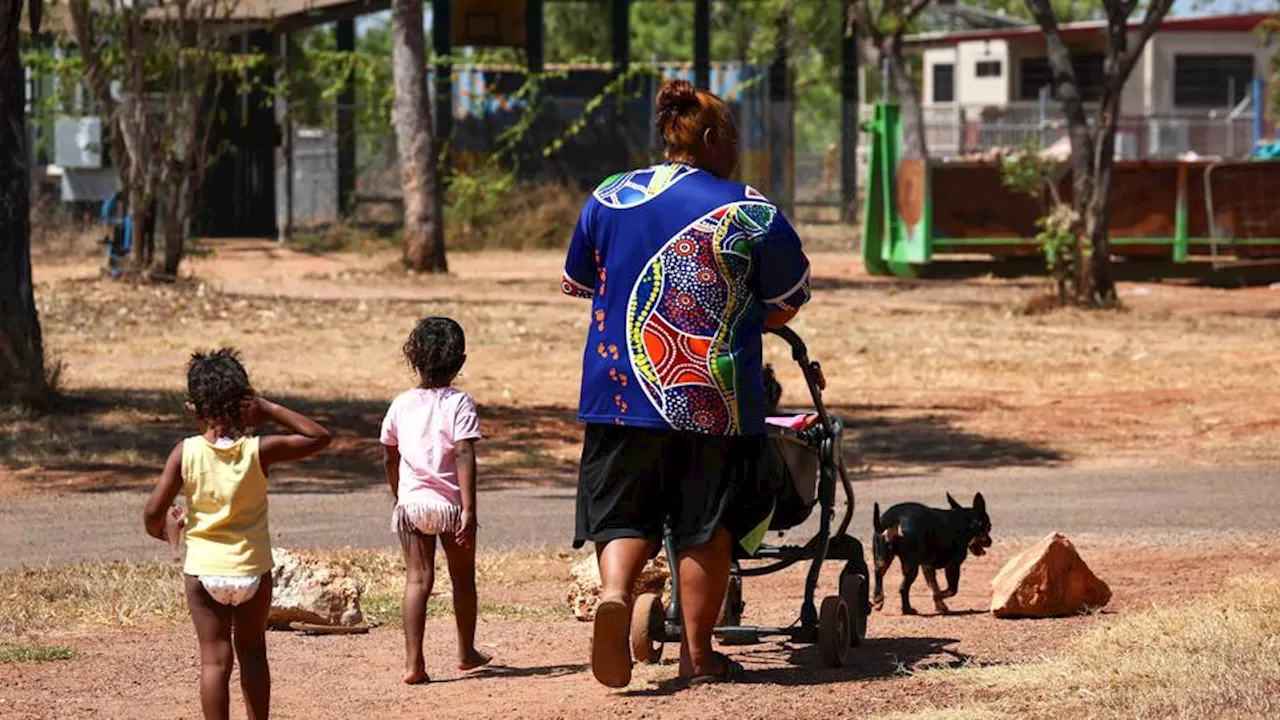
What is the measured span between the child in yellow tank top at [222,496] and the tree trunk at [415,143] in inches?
854

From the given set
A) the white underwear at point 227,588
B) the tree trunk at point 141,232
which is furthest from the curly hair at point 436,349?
the tree trunk at point 141,232

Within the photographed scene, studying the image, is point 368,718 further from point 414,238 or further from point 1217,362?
point 414,238

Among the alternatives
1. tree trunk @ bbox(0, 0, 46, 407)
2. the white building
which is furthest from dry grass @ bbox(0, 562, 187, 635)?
the white building

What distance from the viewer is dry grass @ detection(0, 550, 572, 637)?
8.11 m

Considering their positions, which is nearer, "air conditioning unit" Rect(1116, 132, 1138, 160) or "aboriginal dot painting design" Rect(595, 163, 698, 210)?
"aboriginal dot painting design" Rect(595, 163, 698, 210)

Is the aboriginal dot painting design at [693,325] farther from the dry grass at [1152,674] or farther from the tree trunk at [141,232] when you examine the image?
the tree trunk at [141,232]

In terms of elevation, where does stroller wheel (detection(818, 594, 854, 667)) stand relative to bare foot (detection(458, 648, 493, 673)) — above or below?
above

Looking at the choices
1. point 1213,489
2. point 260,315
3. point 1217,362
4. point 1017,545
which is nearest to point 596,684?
point 1017,545

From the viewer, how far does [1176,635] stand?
6.93 meters

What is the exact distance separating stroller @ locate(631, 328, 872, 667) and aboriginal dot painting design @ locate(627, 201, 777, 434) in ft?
1.18

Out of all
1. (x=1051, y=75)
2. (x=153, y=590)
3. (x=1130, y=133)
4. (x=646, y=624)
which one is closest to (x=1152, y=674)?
(x=646, y=624)

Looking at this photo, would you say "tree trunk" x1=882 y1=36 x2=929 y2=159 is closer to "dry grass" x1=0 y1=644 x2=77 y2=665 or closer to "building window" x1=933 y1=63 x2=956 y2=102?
"building window" x1=933 y1=63 x2=956 y2=102

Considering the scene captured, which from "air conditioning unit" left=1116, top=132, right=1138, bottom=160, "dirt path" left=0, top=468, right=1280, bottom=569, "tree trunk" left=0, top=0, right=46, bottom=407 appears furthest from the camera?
"air conditioning unit" left=1116, top=132, right=1138, bottom=160

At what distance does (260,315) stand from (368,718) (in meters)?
16.0
